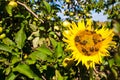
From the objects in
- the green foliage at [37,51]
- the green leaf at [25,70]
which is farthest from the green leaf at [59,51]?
the green leaf at [25,70]

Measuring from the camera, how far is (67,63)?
1.80 metres

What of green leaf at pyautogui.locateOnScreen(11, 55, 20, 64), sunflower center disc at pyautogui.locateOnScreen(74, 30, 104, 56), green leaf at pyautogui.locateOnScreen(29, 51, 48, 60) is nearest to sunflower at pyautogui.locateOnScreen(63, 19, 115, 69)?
sunflower center disc at pyautogui.locateOnScreen(74, 30, 104, 56)

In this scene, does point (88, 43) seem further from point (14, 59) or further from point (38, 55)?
point (14, 59)

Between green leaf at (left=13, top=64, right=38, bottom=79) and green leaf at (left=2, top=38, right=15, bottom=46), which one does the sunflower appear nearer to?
green leaf at (left=13, top=64, right=38, bottom=79)

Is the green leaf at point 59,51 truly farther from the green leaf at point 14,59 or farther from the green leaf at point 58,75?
the green leaf at point 14,59

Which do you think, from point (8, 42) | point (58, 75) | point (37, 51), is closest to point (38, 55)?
point (37, 51)

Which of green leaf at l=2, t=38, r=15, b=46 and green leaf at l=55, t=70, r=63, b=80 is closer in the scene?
green leaf at l=55, t=70, r=63, b=80

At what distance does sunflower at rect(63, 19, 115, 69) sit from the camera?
1756 millimetres

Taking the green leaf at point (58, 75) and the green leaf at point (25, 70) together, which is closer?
the green leaf at point (25, 70)

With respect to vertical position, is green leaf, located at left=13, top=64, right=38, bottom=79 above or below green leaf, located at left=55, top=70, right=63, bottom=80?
above

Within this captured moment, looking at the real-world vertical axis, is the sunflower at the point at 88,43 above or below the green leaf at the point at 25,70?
above

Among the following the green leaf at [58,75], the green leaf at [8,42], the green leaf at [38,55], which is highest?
the green leaf at [8,42]

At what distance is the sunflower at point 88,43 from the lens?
1756 millimetres

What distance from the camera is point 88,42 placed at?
Answer: 1.76 meters
